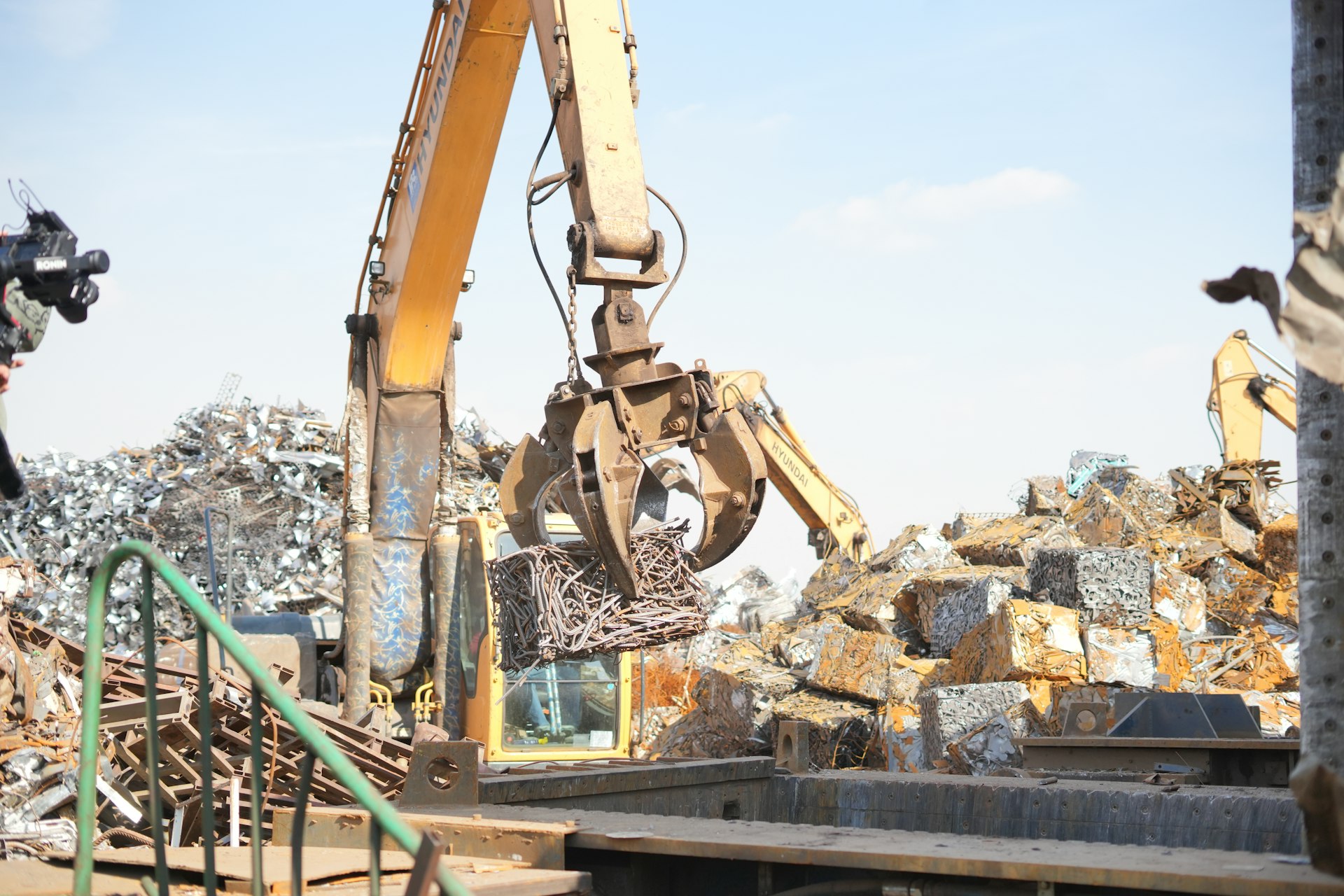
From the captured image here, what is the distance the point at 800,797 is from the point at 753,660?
8095mm

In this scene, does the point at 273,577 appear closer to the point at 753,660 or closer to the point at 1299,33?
the point at 753,660

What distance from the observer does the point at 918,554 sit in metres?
13.5

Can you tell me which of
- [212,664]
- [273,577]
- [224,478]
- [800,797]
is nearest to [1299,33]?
[800,797]

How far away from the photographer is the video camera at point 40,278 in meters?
3.22

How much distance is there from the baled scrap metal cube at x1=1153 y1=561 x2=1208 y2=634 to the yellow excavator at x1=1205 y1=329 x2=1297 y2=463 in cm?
521

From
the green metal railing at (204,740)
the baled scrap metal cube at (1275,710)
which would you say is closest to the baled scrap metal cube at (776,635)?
the baled scrap metal cube at (1275,710)

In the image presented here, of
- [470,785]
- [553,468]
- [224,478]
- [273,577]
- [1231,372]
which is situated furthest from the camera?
[224,478]

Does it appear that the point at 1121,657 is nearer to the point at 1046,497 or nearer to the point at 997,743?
the point at 997,743

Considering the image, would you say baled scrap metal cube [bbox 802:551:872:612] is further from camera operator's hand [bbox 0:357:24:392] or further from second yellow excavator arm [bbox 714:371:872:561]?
camera operator's hand [bbox 0:357:24:392]

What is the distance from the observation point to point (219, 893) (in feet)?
10.5

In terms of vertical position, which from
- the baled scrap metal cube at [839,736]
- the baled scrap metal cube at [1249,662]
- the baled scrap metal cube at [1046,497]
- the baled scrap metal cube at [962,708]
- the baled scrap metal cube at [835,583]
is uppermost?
the baled scrap metal cube at [1046,497]

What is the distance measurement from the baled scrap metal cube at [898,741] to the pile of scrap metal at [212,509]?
7.77 metres

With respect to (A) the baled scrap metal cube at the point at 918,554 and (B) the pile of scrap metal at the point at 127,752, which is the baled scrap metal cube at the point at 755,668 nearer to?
(A) the baled scrap metal cube at the point at 918,554

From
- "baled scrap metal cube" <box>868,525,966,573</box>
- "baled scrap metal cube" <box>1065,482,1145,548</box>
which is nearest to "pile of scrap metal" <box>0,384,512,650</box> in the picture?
"baled scrap metal cube" <box>868,525,966,573</box>
